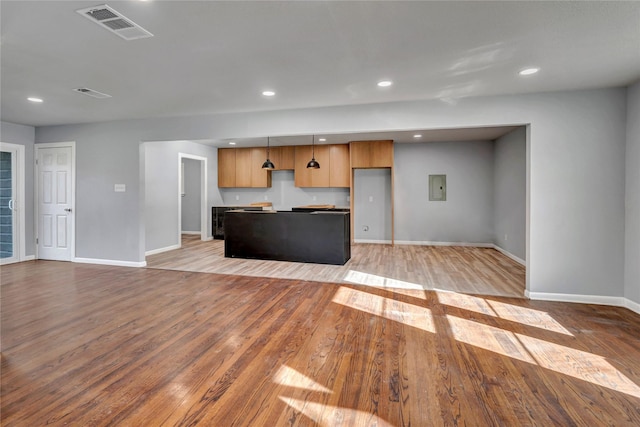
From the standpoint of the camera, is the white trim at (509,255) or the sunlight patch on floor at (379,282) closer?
the sunlight patch on floor at (379,282)

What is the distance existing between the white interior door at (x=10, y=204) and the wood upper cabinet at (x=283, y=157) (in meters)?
5.08

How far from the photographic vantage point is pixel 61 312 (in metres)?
3.41

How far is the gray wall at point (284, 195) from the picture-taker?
8.75 metres

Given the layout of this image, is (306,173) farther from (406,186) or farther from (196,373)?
(196,373)

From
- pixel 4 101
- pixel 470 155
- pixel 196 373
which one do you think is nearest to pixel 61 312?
pixel 196 373

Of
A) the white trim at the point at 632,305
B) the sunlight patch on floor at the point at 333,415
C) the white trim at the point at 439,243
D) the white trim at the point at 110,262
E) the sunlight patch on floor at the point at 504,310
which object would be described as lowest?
the sunlight patch on floor at the point at 333,415

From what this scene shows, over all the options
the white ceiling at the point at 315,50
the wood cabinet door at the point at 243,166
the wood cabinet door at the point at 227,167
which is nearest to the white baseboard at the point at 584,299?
the white ceiling at the point at 315,50

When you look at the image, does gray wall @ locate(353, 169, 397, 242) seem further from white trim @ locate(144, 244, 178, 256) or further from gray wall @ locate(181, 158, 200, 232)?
gray wall @ locate(181, 158, 200, 232)

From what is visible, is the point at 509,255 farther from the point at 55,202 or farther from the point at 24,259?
the point at 24,259

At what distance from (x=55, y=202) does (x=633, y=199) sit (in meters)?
8.67

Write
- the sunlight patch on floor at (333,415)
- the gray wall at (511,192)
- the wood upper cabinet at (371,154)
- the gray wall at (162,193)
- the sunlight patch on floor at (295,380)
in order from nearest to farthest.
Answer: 1. the sunlight patch on floor at (333,415)
2. the sunlight patch on floor at (295,380)
3. the gray wall at (511,192)
4. the gray wall at (162,193)
5. the wood upper cabinet at (371,154)

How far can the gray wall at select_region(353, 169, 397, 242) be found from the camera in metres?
8.21

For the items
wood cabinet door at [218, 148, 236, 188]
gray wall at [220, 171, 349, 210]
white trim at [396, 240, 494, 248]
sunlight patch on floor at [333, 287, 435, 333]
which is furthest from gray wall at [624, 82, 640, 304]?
wood cabinet door at [218, 148, 236, 188]

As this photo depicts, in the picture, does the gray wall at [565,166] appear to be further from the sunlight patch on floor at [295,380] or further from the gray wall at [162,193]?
the gray wall at [162,193]
